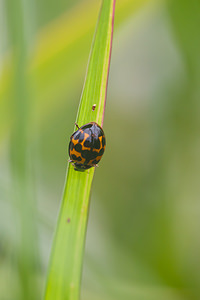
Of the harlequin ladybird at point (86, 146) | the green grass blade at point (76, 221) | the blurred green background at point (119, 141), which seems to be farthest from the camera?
the blurred green background at point (119, 141)

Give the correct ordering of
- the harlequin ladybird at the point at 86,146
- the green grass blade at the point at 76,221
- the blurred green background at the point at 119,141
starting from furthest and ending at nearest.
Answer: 1. the blurred green background at the point at 119,141
2. the harlequin ladybird at the point at 86,146
3. the green grass blade at the point at 76,221

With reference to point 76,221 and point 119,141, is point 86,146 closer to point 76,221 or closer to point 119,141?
point 76,221

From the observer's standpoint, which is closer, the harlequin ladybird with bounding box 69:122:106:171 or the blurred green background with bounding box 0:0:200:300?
the harlequin ladybird with bounding box 69:122:106:171

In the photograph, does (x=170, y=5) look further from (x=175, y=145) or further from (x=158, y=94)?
(x=175, y=145)

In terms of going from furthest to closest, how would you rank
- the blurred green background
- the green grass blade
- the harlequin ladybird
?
1. the blurred green background
2. the harlequin ladybird
3. the green grass blade

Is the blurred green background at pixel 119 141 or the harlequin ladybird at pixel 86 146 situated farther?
the blurred green background at pixel 119 141

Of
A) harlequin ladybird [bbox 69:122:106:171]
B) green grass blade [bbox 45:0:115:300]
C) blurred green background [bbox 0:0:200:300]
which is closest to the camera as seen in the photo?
green grass blade [bbox 45:0:115:300]
